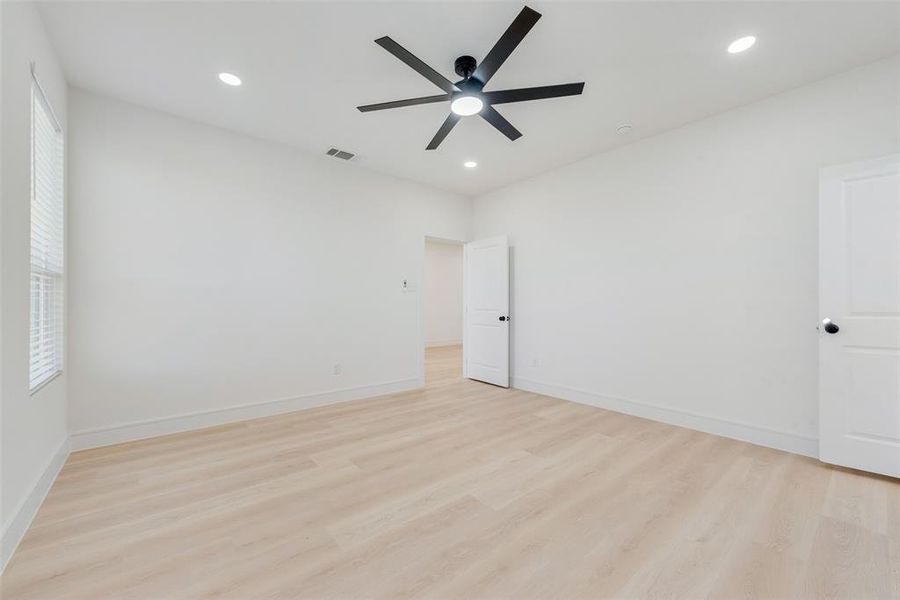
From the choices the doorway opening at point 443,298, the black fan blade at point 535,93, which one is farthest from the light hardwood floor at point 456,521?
the doorway opening at point 443,298

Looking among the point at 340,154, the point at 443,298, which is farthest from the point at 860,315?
the point at 443,298

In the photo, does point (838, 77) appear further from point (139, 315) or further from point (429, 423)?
point (139, 315)

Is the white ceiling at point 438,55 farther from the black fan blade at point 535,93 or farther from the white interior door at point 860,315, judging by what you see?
the white interior door at point 860,315

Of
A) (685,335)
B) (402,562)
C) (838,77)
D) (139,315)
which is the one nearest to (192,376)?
(139,315)

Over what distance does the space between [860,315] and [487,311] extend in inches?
146

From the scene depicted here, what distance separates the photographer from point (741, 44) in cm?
243

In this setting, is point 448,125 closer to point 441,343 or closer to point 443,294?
point 443,294

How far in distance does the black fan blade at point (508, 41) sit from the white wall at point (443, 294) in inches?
286

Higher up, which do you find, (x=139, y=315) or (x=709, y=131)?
(x=709, y=131)

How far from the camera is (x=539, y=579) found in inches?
62.1

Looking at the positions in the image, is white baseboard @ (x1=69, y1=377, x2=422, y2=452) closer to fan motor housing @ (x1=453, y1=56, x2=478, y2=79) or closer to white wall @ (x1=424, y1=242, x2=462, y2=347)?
fan motor housing @ (x1=453, y1=56, x2=478, y2=79)

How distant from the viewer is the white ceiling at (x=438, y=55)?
7.11ft

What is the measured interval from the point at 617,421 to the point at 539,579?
8.08 ft

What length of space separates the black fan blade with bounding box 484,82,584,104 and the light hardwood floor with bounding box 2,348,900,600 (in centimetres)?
251
